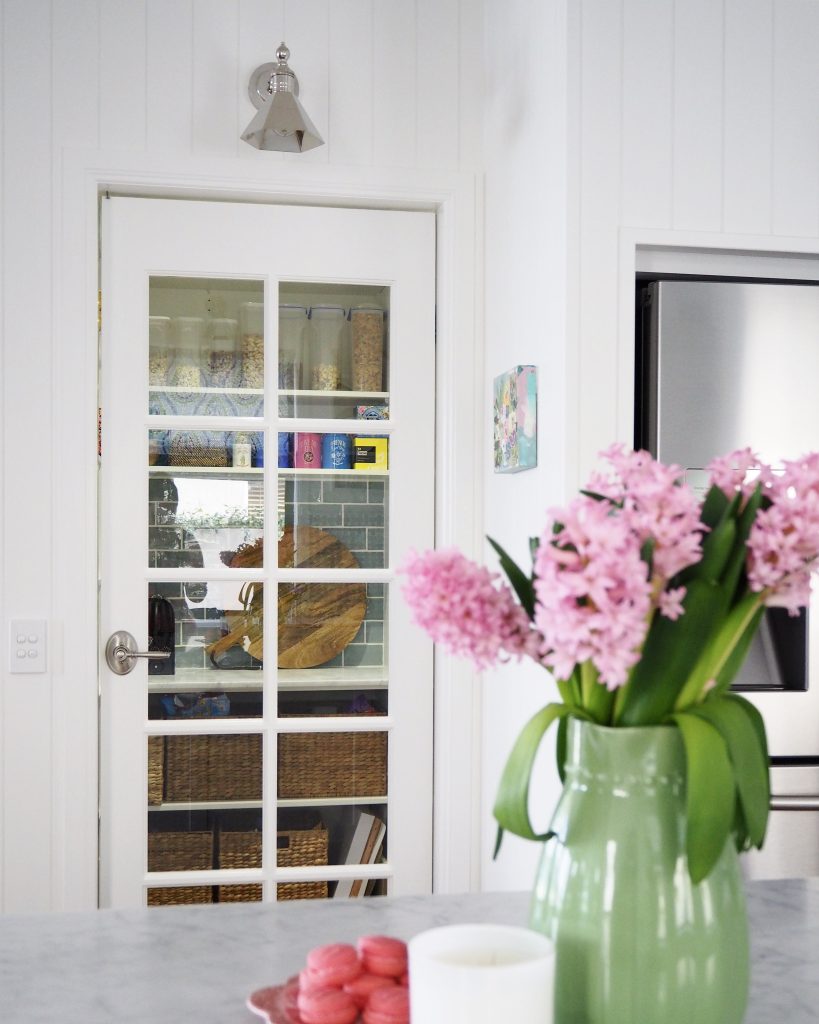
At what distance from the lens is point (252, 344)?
8.41 feet

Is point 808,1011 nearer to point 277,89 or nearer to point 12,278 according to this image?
point 277,89

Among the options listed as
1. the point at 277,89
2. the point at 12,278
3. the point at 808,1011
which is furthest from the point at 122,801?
the point at 808,1011

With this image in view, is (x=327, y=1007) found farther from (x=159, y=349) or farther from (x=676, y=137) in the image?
(x=159, y=349)

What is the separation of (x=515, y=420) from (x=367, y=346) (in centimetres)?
57

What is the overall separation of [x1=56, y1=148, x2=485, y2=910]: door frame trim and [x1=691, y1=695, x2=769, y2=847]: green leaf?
180 centimetres

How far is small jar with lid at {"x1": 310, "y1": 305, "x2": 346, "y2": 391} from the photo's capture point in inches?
102

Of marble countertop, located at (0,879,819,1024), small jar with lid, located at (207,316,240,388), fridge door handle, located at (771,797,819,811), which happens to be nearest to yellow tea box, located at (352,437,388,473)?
small jar with lid, located at (207,316,240,388)

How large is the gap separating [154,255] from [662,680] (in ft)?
6.95

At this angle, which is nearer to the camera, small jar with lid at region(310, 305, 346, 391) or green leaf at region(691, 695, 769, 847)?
green leaf at region(691, 695, 769, 847)

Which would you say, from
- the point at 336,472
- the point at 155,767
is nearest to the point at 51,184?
the point at 336,472

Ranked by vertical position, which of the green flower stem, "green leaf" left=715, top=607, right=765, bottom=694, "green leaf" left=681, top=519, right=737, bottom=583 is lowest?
the green flower stem

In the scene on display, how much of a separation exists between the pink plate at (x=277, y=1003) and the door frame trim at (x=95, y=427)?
1.70 meters

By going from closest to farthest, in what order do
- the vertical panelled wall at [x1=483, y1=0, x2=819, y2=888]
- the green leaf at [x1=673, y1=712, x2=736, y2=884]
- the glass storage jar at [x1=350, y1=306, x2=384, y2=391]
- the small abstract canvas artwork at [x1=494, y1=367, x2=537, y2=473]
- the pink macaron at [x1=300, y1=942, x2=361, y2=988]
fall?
the green leaf at [x1=673, y1=712, x2=736, y2=884], the pink macaron at [x1=300, y1=942, x2=361, y2=988], the vertical panelled wall at [x1=483, y1=0, x2=819, y2=888], the small abstract canvas artwork at [x1=494, y1=367, x2=537, y2=473], the glass storage jar at [x1=350, y1=306, x2=384, y2=391]

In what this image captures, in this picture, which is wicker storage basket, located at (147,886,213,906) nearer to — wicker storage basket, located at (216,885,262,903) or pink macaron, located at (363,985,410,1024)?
wicker storage basket, located at (216,885,262,903)
